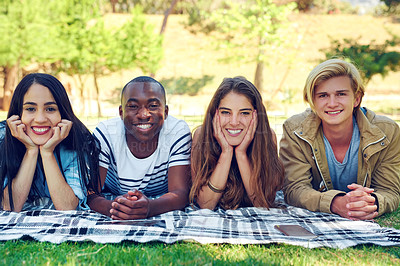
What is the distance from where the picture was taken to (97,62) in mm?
23062

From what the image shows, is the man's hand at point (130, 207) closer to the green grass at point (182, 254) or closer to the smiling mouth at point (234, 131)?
the green grass at point (182, 254)

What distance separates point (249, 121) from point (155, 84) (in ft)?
3.60

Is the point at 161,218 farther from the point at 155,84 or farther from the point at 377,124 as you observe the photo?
the point at 377,124

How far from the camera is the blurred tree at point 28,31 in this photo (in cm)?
1998

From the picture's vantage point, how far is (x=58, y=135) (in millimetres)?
3885

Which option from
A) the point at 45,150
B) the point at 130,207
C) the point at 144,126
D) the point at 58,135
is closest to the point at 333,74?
the point at 144,126

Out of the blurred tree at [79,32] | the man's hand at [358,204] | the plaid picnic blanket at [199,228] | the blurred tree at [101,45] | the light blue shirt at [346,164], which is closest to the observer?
the plaid picnic blanket at [199,228]

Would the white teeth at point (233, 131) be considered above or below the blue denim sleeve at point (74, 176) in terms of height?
above

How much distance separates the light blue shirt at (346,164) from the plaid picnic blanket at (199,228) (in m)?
0.65

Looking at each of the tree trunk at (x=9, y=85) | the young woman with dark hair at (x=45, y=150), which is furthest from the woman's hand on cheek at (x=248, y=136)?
the tree trunk at (x=9, y=85)

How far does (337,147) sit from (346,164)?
22 cm

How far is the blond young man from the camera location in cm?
418

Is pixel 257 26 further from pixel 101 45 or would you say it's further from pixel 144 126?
pixel 144 126

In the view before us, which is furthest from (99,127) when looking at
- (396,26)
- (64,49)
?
(396,26)
